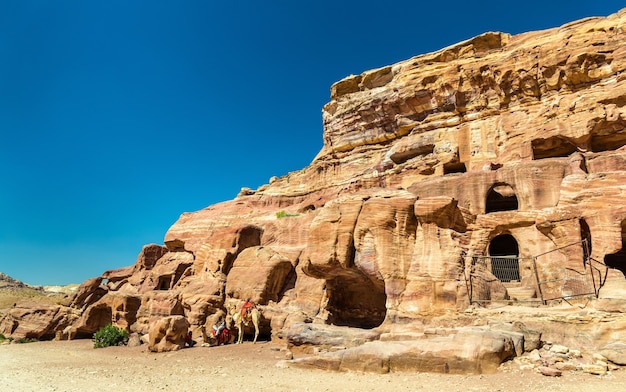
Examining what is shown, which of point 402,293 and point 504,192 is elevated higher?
point 504,192

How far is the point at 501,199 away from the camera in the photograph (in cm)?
2211

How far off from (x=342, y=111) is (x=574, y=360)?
→ 114ft

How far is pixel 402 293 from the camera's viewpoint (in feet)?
Result: 42.1

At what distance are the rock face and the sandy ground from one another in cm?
89

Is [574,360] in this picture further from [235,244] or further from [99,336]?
[99,336]

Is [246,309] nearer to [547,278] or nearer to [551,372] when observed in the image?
[547,278]

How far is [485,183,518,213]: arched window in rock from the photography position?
21.8 metres

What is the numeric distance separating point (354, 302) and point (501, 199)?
34.2 feet

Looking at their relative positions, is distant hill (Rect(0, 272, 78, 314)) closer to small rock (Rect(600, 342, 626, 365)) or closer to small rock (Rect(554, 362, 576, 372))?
small rock (Rect(554, 362, 576, 372))

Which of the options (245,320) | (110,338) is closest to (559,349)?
(245,320)

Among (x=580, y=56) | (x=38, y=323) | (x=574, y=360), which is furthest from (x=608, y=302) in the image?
(x=38, y=323)

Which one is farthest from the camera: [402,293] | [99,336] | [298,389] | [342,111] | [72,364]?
[342,111]

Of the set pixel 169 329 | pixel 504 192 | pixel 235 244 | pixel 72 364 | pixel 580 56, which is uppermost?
pixel 580 56

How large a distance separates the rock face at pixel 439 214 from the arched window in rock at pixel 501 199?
8 centimetres
